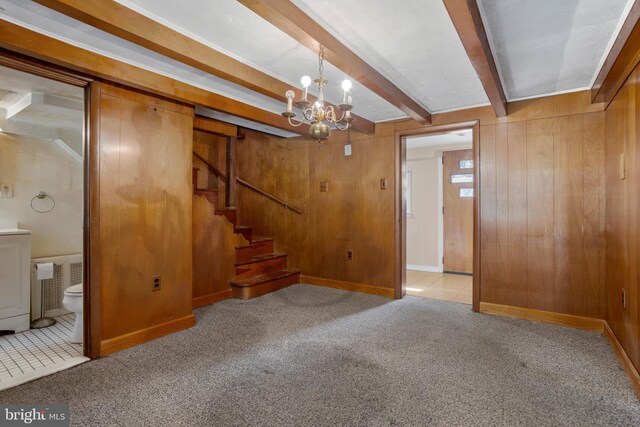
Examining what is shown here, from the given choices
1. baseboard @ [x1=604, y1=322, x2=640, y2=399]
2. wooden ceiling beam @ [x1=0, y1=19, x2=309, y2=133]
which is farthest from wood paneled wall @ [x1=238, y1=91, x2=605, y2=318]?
wooden ceiling beam @ [x1=0, y1=19, x2=309, y2=133]

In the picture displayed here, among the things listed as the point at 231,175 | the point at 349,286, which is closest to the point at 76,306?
the point at 231,175

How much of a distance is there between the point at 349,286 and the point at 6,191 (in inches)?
157

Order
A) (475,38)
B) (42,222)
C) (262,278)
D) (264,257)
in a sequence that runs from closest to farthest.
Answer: (475,38)
(42,222)
(262,278)
(264,257)

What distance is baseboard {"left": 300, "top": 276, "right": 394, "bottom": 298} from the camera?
4.33 metres

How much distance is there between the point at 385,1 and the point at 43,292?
4.16 m

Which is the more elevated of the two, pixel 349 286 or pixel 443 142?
pixel 443 142

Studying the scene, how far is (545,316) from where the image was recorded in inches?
131

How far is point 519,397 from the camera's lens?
2018 millimetres

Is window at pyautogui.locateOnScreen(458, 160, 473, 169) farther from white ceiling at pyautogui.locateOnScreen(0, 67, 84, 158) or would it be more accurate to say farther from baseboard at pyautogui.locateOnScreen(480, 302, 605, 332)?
white ceiling at pyautogui.locateOnScreen(0, 67, 84, 158)

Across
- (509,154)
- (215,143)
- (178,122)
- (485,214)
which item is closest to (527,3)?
(509,154)

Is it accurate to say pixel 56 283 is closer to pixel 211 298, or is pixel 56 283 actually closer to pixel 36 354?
pixel 36 354

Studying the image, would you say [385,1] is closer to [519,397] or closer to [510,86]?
[510,86]

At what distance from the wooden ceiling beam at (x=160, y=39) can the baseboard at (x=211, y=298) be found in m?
2.45

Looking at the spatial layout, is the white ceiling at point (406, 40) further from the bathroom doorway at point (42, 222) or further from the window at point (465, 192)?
the window at point (465, 192)
